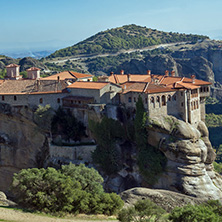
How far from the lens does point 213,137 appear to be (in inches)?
3967

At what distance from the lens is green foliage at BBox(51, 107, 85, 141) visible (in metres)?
55.4

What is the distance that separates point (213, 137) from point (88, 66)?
7430 centimetres

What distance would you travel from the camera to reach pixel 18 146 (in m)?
60.1

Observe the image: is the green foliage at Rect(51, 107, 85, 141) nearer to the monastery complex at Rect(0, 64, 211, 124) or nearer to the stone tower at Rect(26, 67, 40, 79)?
the monastery complex at Rect(0, 64, 211, 124)

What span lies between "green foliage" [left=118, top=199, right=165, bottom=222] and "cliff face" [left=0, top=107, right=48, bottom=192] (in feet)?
80.9

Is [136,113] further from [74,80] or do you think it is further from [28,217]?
[28,217]

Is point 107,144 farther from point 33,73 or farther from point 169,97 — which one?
point 33,73

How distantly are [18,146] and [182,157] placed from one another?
977 inches

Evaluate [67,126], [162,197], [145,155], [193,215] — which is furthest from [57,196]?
[67,126]

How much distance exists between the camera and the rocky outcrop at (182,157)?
48.8 metres

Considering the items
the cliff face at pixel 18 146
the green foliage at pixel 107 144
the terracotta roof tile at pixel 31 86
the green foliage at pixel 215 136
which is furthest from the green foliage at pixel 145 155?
the green foliage at pixel 215 136

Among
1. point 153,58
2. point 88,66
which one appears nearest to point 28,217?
point 153,58

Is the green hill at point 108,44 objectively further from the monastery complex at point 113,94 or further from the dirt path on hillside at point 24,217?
the dirt path on hillside at point 24,217

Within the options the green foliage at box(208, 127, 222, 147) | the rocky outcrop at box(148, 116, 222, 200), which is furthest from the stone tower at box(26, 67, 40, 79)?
the green foliage at box(208, 127, 222, 147)
